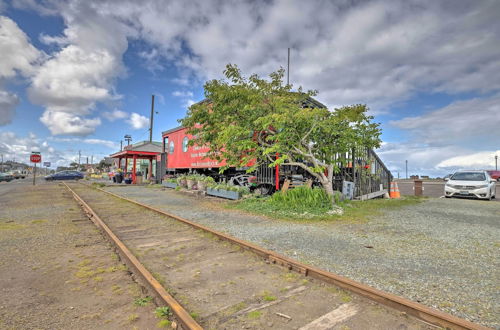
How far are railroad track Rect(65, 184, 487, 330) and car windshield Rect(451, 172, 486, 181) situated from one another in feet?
A: 41.5

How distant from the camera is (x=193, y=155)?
49.2 feet

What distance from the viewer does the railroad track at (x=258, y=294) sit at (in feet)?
7.16

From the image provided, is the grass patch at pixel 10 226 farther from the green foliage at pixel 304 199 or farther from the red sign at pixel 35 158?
the red sign at pixel 35 158

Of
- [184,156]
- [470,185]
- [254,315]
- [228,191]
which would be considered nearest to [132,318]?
[254,315]

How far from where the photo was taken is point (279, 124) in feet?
25.4

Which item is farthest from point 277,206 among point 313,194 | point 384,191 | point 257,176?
point 384,191

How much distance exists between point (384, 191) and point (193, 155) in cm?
1015

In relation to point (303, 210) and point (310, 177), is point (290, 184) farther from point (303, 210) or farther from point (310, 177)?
point (303, 210)

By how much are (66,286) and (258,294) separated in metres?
2.17

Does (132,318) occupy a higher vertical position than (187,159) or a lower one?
lower

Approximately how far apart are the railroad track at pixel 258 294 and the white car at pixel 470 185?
1180cm

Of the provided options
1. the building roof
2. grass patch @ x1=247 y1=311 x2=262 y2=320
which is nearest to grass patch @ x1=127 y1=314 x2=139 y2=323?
grass patch @ x1=247 y1=311 x2=262 y2=320

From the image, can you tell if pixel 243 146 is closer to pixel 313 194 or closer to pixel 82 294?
pixel 313 194

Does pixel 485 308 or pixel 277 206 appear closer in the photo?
pixel 485 308
